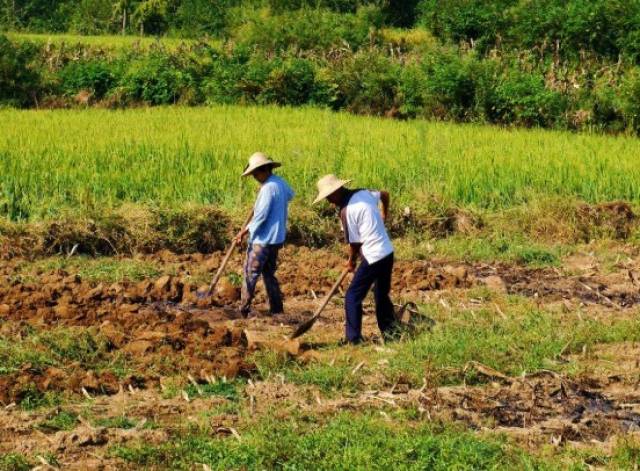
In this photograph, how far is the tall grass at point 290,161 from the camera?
12.4 meters

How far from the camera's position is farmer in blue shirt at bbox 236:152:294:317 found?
29.0 feet

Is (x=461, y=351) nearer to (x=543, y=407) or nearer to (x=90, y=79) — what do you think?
(x=543, y=407)

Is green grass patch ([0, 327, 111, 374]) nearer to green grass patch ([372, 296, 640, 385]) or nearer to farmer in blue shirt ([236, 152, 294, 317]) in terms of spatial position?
farmer in blue shirt ([236, 152, 294, 317])

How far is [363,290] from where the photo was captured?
8078 millimetres

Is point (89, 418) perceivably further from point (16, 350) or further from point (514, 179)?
Result: point (514, 179)

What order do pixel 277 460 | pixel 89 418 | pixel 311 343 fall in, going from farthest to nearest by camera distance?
pixel 311 343 → pixel 89 418 → pixel 277 460

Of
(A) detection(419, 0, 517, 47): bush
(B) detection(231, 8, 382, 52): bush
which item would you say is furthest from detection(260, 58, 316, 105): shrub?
(A) detection(419, 0, 517, 47): bush

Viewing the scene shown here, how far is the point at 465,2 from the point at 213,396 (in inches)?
944

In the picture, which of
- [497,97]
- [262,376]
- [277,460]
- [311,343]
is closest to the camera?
[277,460]

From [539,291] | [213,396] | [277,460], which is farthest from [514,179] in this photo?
[277,460]

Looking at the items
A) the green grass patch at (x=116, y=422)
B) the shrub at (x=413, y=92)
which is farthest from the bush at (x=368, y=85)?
the green grass patch at (x=116, y=422)

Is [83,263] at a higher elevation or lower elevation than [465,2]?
lower

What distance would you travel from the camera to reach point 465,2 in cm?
2930

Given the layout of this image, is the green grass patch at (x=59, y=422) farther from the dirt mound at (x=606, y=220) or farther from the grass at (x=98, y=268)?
the dirt mound at (x=606, y=220)
